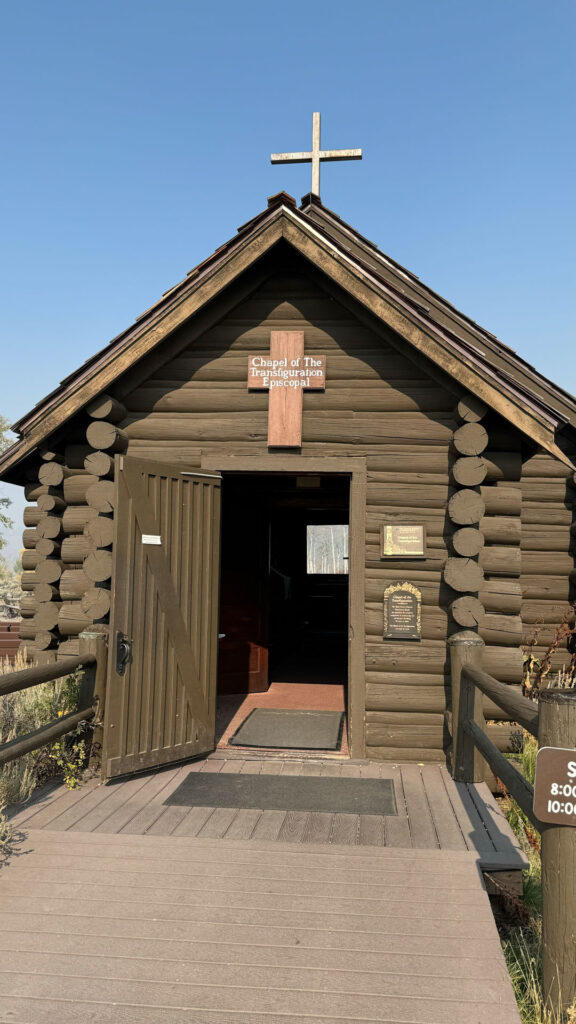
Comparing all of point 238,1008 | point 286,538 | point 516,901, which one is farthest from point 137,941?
point 286,538

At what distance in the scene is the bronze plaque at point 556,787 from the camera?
290 centimetres

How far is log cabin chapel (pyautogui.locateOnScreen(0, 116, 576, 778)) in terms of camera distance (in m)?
5.84

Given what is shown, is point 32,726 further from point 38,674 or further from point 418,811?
point 418,811

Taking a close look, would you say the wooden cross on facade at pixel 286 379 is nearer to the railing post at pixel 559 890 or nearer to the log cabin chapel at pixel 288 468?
the log cabin chapel at pixel 288 468

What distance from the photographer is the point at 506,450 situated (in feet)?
20.5

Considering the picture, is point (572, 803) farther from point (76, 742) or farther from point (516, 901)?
point (76, 742)

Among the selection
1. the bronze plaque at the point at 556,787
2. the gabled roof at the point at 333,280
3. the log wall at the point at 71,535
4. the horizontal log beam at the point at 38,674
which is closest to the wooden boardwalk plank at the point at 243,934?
the bronze plaque at the point at 556,787

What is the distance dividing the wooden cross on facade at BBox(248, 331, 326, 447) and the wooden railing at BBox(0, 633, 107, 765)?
2464 millimetres

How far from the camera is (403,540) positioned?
629cm

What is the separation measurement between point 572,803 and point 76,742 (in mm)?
4065

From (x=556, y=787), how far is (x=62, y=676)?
3.70 metres

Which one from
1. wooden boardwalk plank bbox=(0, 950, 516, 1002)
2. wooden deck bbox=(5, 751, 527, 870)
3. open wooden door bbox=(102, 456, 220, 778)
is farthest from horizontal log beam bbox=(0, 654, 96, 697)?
wooden boardwalk plank bbox=(0, 950, 516, 1002)

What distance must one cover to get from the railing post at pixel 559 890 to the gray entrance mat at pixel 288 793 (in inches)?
76.0

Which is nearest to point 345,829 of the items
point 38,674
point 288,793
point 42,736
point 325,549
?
point 288,793
